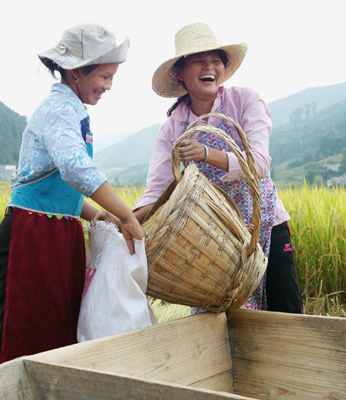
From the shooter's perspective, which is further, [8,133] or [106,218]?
[8,133]

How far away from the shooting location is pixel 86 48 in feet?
4.75

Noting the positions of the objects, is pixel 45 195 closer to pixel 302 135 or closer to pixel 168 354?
pixel 168 354

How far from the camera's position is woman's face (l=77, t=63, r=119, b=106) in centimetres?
149

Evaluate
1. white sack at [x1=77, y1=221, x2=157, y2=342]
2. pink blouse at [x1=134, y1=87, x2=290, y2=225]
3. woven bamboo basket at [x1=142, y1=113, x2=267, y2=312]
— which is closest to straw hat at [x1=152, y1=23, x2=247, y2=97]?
pink blouse at [x1=134, y1=87, x2=290, y2=225]

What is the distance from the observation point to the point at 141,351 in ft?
4.04

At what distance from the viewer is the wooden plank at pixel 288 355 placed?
131cm

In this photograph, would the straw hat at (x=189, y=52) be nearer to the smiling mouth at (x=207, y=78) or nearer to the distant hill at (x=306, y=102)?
the smiling mouth at (x=207, y=78)

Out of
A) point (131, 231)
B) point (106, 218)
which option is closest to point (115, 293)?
point (131, 231)

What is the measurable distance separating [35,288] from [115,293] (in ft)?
0.89

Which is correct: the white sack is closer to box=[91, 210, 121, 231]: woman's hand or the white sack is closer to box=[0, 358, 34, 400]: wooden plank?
box=[91, 210, 121, 231]: woman's hand

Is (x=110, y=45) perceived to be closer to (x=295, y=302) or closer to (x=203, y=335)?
(x=203, y=335)

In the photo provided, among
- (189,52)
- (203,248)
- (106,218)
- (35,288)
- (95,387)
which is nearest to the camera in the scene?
(95,387)

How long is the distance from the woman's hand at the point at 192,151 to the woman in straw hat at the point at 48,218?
1.02ft

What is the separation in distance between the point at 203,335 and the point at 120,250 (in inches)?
14.5
